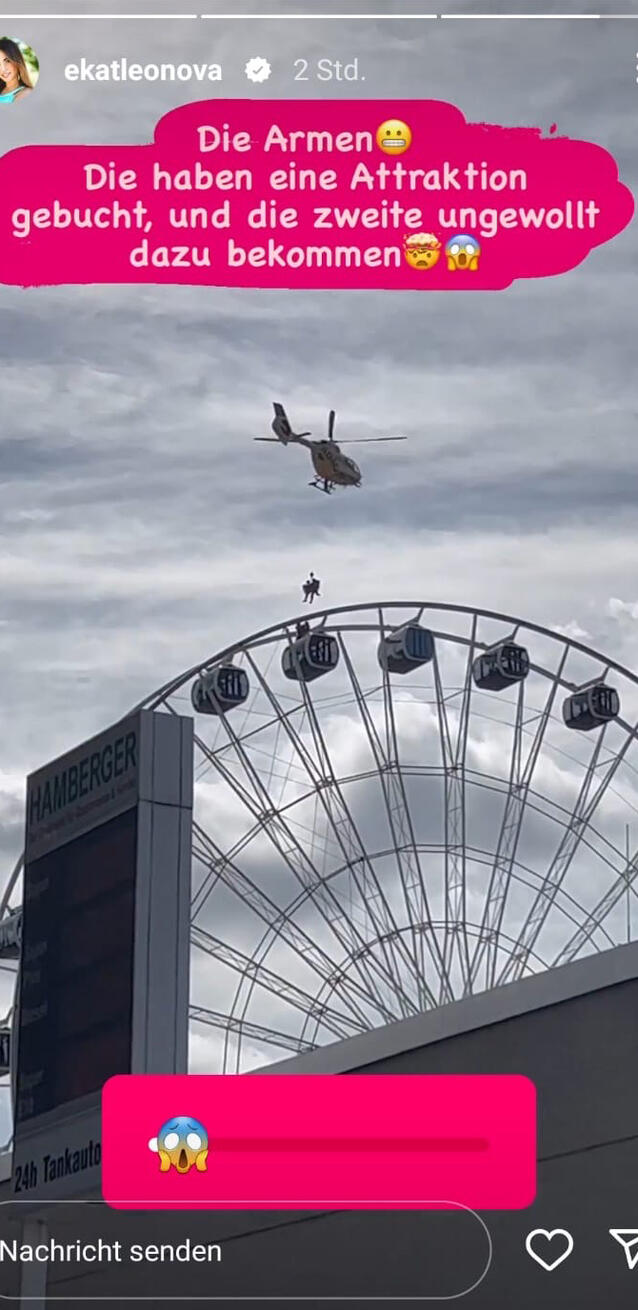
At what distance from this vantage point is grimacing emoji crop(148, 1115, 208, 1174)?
38.9ft

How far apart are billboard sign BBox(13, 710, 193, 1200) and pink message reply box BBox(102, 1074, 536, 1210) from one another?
7.05 ft

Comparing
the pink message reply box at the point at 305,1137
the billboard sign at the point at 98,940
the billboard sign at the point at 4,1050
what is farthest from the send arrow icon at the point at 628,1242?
the billboard sign at the point at 4,1050

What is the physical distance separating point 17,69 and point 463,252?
10.2 feet

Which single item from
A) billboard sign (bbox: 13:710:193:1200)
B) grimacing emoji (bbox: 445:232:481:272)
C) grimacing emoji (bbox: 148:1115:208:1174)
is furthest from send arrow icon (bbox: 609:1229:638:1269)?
grimacing emoji (bbox: 445:232:481:272)

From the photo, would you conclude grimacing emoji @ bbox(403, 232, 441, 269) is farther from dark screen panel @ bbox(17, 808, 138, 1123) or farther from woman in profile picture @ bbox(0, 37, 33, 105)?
dark screen panel @ bbox(17, 808, 138, 1123)

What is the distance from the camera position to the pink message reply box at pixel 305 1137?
1168 centimetres

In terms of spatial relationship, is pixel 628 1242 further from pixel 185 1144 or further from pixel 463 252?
pixel 463 252

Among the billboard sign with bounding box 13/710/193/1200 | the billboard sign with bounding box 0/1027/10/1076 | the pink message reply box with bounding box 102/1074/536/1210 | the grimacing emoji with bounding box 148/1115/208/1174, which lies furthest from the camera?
the billboard sign with bounding box 0/1027/10/1076

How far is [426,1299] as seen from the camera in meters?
20.2

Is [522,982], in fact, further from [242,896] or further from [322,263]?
[242,896]

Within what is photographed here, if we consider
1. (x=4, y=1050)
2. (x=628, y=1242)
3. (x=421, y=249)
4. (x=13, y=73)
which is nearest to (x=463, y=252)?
(x=421, y=249)

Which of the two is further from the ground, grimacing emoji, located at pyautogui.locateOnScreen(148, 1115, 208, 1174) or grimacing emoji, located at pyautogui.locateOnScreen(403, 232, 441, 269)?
grimacing emoji, located at pyautogui.locateOnScreen(403, 232, 441, 269)

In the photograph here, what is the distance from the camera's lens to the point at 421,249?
1243 centimetres

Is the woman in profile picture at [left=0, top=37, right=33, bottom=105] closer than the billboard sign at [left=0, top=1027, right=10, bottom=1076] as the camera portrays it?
Yes
